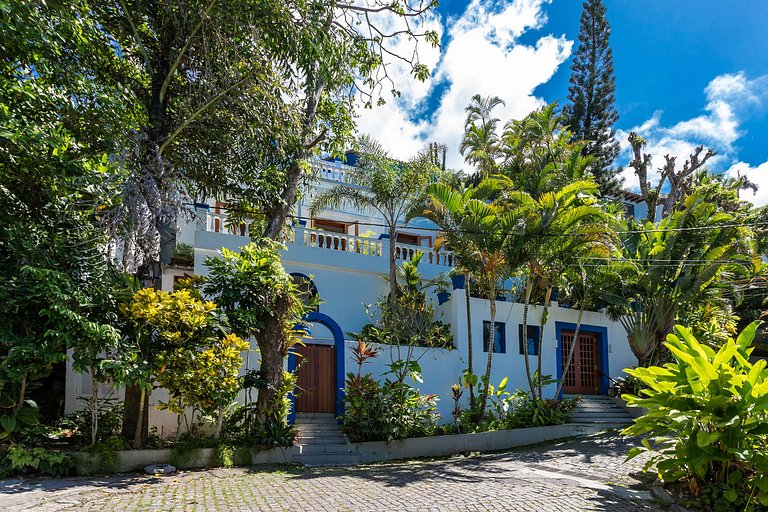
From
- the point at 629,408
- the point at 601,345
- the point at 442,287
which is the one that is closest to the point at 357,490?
the point at 442,287

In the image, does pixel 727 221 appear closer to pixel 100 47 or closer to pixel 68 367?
pixel 100 47

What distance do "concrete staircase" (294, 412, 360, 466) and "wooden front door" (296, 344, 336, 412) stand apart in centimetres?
36

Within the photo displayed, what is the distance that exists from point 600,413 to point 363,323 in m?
7.11

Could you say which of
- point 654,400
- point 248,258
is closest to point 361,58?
point 248,258

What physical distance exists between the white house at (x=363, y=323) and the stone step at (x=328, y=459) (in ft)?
5.36

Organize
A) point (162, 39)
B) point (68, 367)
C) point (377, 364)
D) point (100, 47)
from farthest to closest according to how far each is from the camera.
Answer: point (377, 364) < point (68, 367) < point (162, 39) < point (100, 47)

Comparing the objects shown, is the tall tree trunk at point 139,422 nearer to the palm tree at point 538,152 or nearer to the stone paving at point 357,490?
the stone paving at point 357,490

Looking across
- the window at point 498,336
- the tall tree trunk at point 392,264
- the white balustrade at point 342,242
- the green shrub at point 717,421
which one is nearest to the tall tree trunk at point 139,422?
the white balustrade at point 342,242

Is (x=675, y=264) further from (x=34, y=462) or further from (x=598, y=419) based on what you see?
(x=34, y=462)

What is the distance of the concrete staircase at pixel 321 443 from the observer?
11.5 metres

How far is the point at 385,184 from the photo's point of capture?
1590 centimetres

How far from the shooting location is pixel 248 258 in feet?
37.3

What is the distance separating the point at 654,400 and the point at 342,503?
4.10 metres

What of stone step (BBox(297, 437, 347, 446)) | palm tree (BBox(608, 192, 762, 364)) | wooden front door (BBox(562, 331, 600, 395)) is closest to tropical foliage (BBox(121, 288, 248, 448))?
stone step (BBox(297, 437, 347, 446))
